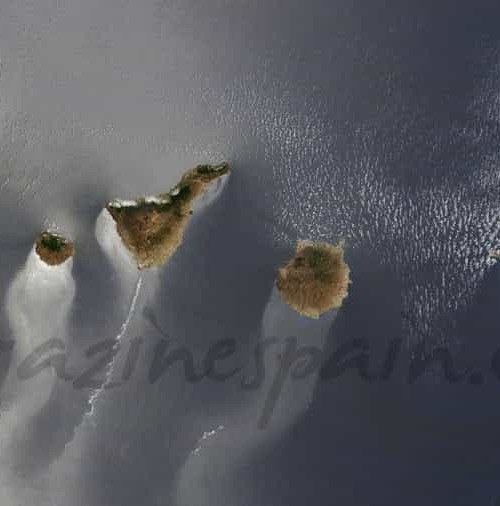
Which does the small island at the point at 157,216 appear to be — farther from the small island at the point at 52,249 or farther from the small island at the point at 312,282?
the small island at the point at 312,282

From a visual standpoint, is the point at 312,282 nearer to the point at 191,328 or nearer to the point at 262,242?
the point at 262,242

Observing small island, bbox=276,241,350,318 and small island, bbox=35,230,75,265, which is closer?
small island, bbox=35,230,75,265

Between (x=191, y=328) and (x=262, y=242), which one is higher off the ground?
(x=262, y=242)

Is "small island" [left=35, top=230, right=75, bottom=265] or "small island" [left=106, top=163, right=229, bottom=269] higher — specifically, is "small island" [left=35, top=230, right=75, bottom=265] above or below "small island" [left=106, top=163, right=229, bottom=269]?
below

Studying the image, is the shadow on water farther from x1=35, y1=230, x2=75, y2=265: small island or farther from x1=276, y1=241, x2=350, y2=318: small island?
x1=35, y1=230, x2=75, y2=265: small island

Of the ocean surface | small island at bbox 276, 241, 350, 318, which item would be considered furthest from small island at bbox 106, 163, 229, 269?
small island at bbox 276, 241, 350, 318

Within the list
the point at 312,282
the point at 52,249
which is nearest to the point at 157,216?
the point at 52,249

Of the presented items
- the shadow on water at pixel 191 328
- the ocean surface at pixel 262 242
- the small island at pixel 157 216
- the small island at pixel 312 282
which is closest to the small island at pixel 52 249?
the ocean surface at pixel 262 242
